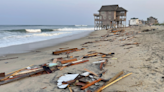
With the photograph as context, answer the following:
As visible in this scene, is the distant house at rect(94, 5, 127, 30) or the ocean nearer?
the ocean

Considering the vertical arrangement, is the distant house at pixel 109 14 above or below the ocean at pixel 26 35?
above

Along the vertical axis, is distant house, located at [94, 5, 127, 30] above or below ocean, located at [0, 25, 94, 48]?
above

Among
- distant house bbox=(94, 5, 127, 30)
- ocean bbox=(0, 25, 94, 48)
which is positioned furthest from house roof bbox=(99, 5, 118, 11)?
ocean bbox=(0, 25, 94, 48)

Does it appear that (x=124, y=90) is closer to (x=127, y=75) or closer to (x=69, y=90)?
(x=127, y=75)

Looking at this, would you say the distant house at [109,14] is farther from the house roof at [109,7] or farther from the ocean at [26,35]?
the ocean at [26,35]

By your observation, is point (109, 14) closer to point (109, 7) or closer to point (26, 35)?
point (109, 7)

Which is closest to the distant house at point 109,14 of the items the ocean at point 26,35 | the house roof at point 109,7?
the house roof at point 109,7

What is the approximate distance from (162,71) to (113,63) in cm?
160

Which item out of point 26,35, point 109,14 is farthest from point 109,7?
point 26,35

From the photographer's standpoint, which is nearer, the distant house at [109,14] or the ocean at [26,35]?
the ocean at [26,35]

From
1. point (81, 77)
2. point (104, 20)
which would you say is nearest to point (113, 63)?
point (81, 77)

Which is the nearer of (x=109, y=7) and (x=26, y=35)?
(x=26, y=35)

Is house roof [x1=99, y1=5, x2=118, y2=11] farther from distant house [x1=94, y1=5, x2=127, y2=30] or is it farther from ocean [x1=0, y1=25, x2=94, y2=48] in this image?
ocean [x1=0, y1=25, x2=94, y2=48]

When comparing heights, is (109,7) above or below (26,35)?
above
